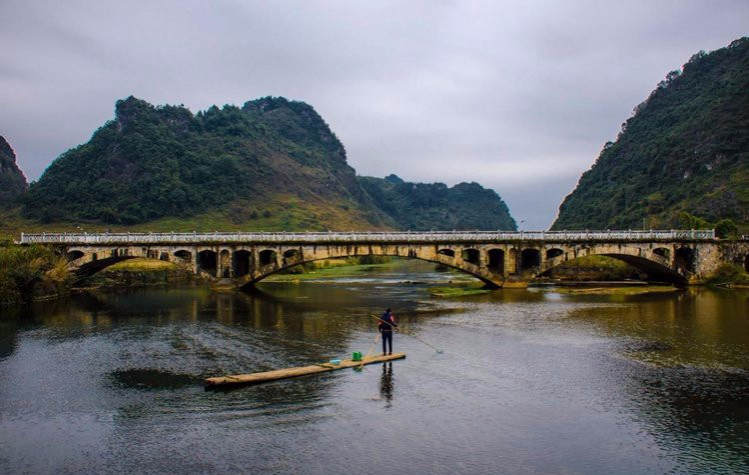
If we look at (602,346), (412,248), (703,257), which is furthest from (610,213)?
(602,346)

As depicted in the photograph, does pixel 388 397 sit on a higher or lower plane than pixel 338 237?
lower

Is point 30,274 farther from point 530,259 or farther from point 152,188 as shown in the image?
point 152,188

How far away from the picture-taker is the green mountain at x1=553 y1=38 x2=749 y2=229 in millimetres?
118562

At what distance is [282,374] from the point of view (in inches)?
1156

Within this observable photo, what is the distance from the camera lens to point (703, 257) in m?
76.1

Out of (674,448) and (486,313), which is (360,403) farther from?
(486,313)

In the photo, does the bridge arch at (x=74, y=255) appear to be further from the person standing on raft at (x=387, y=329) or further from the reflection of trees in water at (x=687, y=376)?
the reflection of trees in water at (x=687, y=376)

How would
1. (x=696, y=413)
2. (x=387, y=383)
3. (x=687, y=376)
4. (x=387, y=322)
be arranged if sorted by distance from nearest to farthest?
(x=696, y=413)
(x=387, y=383)
(x=687, y=376)
(x=387, y=322)

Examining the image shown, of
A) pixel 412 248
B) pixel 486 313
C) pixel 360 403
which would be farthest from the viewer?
pixel 412 248

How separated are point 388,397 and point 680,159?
13629 centimetres

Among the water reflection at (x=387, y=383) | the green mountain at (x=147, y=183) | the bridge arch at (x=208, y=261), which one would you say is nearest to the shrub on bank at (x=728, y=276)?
the water reflection at (x=387, y=383)

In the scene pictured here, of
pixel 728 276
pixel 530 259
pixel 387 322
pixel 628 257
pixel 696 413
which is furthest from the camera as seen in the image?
pixel 530 259

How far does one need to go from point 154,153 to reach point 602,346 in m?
167

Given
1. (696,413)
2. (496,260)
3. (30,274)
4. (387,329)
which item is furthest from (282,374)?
(496,260)
